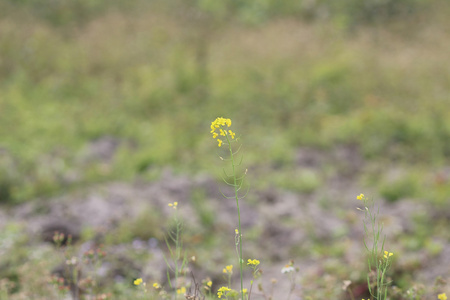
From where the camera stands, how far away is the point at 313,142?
700cm

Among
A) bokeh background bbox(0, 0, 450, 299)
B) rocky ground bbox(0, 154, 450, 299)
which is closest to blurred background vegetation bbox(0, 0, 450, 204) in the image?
bokeh background bbox(0, 0, 450, 299)

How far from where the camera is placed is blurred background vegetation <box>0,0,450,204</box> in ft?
20.9

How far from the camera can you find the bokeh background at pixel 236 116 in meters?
4.72

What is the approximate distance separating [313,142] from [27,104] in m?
5.04

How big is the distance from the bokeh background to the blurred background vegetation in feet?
0.11

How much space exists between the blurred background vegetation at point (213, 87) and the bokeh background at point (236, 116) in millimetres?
34

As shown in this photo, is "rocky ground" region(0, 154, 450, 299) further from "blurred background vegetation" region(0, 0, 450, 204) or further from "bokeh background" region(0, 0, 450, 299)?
"blurred background vegetation" region(0, 0, 450, 204)

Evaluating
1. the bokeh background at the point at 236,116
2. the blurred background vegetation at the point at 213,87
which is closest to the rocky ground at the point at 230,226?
the bokeh background at the point at 236,116

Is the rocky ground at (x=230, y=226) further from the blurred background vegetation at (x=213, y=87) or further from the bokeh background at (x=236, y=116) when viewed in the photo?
the blurred background vegetation at (x=213, y=87)

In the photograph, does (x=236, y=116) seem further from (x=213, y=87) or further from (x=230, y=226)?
(x=230, y=226)

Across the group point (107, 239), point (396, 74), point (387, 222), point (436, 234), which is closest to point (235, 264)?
point (107, 239)

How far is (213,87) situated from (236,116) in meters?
1.03

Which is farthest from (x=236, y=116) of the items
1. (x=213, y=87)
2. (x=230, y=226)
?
(x=230, y=226)

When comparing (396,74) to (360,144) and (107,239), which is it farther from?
(107,239)
